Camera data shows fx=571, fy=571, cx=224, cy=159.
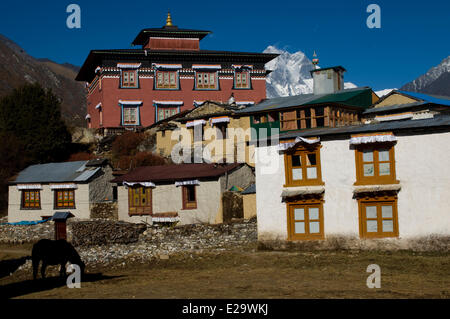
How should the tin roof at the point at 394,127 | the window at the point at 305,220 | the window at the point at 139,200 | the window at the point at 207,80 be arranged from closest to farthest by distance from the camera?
the tin roof at the point at 394,127, the window at the point at 305,220, the window at the point at 139,200, the window at the point at 207,80

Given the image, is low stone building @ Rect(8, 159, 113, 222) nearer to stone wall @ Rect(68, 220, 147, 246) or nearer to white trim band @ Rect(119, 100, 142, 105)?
stone wall @ Rect(68, 220, 147, 246)

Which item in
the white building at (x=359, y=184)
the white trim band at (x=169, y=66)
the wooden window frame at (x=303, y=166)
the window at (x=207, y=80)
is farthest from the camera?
the window at (x=207, y=80)

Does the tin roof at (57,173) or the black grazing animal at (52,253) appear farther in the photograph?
the tin roof at (57,173)

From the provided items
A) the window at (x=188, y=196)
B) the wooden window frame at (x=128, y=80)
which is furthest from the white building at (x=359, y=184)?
the wooden window frame at (x=128, y=80)

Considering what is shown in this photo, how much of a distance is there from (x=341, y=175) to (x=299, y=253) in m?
3.92

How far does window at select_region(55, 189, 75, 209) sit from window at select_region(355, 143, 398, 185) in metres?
22.9

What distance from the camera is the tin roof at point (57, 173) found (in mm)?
40688

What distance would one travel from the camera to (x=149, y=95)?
59.2 meters

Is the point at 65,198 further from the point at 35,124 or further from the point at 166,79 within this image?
the point at 166,79

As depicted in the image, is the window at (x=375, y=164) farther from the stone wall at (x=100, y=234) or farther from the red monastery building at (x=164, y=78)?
the red monastery building at (x=164, y=78)

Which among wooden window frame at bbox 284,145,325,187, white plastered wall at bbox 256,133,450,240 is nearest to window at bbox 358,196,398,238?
white plastered wall at bbox 256,133,450,240

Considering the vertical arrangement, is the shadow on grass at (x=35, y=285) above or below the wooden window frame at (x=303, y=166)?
below

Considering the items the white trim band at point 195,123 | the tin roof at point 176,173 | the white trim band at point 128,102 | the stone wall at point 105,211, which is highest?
the white trim band at point 128,102

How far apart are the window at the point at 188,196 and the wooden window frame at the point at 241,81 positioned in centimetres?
2653
